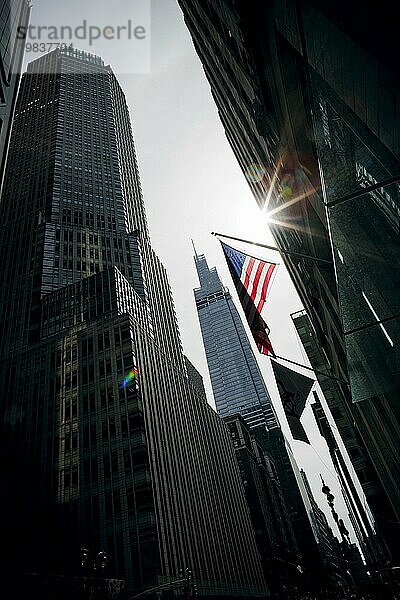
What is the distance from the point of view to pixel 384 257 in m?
7.50

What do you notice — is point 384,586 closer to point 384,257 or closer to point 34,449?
point 384,257

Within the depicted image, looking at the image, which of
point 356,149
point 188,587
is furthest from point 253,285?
point 188,587

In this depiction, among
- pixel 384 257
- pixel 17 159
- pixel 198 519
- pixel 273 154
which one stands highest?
pixel 17 159

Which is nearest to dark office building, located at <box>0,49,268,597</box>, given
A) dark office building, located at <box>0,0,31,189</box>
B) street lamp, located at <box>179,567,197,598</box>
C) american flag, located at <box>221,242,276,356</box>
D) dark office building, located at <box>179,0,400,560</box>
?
street lamp, located at <box>179,567,197,598</box>

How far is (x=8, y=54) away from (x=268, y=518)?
13553 cm

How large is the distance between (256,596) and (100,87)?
163425 mm

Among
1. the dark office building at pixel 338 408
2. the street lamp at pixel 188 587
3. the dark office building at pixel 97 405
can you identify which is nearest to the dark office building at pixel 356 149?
the dark office building at pixel 338 408

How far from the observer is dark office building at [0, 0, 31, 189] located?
24.1 m

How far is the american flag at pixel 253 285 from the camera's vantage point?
49.5 ft

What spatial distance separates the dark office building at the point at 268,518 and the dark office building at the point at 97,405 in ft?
70.8

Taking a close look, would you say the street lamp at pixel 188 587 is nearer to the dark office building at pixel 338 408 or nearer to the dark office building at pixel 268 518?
the dark office building at pixel 338 408

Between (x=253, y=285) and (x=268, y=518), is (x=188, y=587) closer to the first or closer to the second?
(x=253, y=285)

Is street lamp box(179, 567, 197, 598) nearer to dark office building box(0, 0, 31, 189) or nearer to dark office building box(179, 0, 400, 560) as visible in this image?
dark office building box(179, 0, 400, 560)

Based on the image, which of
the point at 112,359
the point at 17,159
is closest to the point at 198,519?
the point at 112,359
